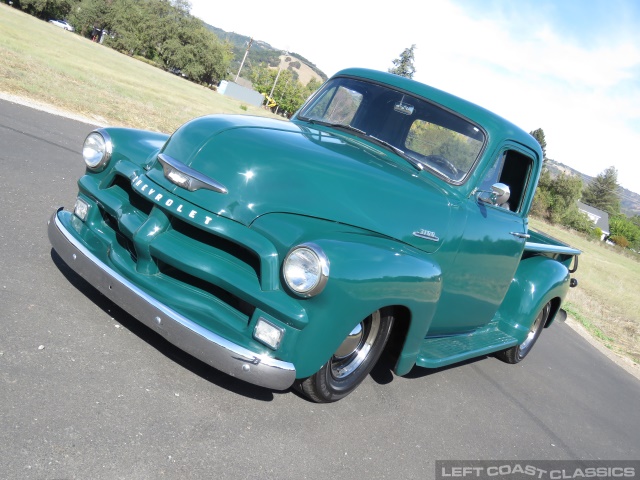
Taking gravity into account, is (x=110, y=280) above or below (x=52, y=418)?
above

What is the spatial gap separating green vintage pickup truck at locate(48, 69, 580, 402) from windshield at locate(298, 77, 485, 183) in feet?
0.04

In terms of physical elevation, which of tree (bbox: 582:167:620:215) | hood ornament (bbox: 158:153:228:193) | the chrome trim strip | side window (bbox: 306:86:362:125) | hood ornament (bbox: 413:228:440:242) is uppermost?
tree (bbox: 582:167:620:215)

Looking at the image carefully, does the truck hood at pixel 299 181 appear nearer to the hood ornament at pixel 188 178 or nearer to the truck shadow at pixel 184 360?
Result: the hood ornament at pixel 188 178

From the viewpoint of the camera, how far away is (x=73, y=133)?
10062 millimetres

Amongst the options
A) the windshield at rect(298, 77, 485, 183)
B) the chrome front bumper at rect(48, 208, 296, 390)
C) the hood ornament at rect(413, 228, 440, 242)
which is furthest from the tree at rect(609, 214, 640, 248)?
the chrome front bumper at rect(48, 208, 296, 390)


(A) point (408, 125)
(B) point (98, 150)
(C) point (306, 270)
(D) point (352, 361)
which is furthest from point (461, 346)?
(B) point (98, 150)

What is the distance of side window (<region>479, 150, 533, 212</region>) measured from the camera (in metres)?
4.66

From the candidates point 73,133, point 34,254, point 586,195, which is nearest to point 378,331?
point 34,254

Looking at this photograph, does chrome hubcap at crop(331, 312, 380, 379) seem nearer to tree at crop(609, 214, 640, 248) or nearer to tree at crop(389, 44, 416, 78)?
tree at crop(389, 44, 416, 78)

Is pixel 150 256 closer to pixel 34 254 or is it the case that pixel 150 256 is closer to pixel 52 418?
pixel 52 418

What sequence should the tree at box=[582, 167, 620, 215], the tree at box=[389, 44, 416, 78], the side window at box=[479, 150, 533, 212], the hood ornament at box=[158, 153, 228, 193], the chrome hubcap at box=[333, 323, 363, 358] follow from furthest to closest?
the tree at box=[582, 167, 620, 215]
the tree at box=[389, 44, 416, 78]
the side window at box=[479, 150, 533, 212]
the chrome hubcap at box=[333, 323, 363, 358]
the hood ornament at box=[158, 153, 228, 193]

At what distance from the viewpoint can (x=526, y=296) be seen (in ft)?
19.1

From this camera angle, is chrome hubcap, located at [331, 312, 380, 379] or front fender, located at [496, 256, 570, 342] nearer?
chrome hubcap, located at [331, 312, 380, 379]

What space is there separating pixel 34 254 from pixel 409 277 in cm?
278
